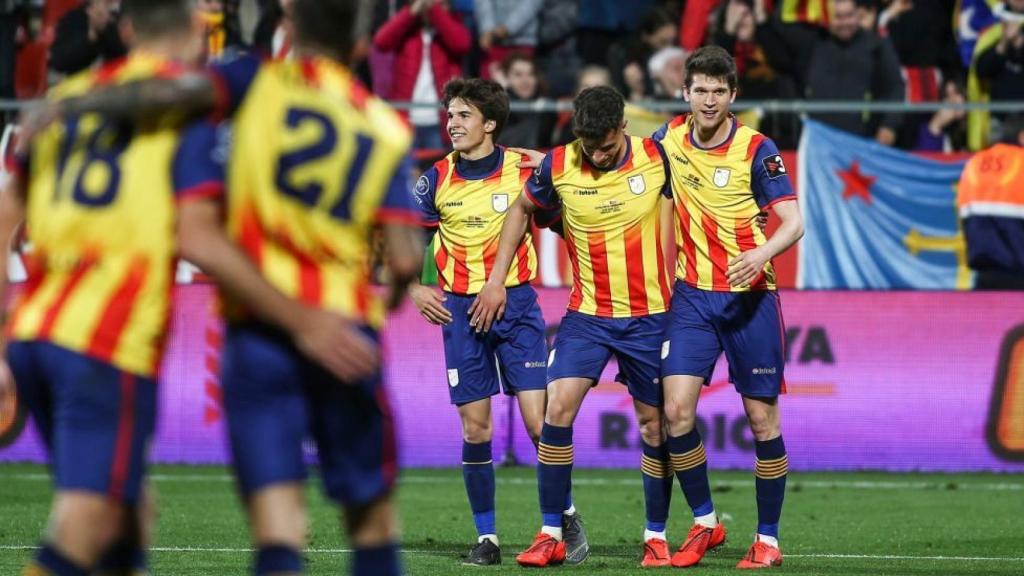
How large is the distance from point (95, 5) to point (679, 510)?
7003 millimetres

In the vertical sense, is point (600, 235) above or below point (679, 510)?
above

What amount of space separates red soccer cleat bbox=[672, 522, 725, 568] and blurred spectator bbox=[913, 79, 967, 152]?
650 centimetres

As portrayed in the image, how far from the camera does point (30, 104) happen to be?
13836 millimetres

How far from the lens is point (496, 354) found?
939cm

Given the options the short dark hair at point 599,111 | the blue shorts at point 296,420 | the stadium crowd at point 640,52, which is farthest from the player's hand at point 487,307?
the stadium crowd at point 640,52

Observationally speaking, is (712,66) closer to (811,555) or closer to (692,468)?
(692,468)

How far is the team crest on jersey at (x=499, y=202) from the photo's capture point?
948cm

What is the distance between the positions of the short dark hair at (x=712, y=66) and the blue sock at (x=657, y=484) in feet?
6.36

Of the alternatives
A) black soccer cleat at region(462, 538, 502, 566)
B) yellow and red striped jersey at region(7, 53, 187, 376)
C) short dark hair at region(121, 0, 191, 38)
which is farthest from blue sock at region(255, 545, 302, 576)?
black soccer cleat at region(462, 538, 502, 566)

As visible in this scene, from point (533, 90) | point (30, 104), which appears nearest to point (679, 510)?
point (533, 90)

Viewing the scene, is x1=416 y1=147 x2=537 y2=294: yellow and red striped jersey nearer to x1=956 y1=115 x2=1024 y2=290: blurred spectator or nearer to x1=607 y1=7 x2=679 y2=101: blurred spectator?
x1=956 y1=115 x2=1024 y2=290: blurred spectator

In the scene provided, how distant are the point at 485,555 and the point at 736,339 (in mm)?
1702

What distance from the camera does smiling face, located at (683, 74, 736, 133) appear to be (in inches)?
350

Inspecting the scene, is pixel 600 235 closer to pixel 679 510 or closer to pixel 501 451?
pixel 679 510
